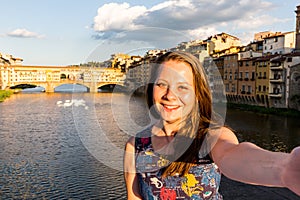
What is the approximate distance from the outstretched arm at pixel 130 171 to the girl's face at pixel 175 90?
0.58 ft

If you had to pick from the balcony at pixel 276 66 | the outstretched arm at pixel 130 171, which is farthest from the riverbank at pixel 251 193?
the balcony at pixel 276 66

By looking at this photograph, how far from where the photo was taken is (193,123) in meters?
1.08

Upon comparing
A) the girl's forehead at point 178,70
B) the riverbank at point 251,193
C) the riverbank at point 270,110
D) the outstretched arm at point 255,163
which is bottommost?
the riverbank at point 251,193

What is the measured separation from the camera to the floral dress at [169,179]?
101 cm

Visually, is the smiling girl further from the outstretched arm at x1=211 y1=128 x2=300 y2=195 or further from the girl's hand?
the girl's hand

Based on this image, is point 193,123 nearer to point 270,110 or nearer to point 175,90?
point 175,90

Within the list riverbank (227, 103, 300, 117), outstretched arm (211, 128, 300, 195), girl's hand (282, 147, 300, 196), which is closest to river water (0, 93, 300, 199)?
outstretched arm (211, 128, 300, 195)

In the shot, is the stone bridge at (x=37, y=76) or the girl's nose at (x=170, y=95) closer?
the girl's nose at (x=170, y=95)

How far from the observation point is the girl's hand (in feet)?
1.74

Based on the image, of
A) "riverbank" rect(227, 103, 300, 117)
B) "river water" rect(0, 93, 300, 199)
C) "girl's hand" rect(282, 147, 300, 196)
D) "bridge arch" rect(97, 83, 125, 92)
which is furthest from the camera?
"riverbank" rect(227, 103, 300, 117)

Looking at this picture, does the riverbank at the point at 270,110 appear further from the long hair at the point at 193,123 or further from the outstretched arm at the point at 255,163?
the outstretched arm at the point at 255,163

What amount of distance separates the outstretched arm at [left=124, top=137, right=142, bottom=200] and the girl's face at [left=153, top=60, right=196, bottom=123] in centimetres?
18

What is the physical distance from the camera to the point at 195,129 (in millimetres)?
1074

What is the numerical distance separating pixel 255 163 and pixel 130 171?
1.79 ft
